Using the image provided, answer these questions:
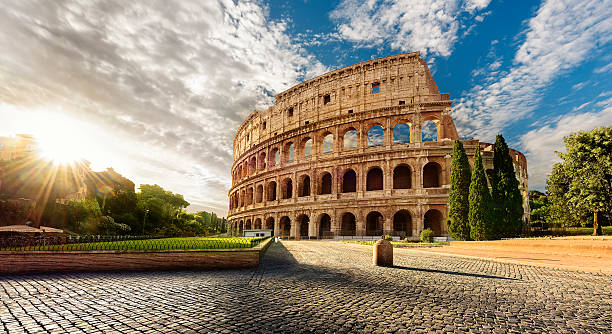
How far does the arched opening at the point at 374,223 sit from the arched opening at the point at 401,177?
151 inches

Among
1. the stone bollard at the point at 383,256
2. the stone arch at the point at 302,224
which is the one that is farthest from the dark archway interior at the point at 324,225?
the stone bollard at the point at 383,256

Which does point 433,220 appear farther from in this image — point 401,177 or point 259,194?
point 259,194

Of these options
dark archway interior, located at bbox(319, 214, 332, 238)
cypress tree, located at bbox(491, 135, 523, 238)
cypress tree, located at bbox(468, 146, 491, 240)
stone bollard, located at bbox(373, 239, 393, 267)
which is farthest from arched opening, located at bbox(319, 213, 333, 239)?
stone bollard, located at bbox(373, 239, 393, 267)

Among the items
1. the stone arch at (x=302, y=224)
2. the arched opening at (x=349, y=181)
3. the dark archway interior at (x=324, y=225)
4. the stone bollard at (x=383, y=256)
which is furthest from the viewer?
the arched opening at (x=349, y=181)

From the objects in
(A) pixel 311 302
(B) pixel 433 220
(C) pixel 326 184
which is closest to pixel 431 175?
(B) pixel 433 220

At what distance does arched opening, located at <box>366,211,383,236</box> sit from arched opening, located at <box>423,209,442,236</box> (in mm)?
4817

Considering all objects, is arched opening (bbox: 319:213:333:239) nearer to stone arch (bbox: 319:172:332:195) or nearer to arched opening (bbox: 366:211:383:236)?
stone arch (bbox: 319:172:332:195)

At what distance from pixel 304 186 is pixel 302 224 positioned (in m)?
5.08

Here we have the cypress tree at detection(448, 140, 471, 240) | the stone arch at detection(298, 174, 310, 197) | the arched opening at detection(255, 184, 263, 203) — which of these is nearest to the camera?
the cypress tree at detection(448, 140, 471, 240)

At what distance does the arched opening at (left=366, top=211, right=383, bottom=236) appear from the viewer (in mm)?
31670

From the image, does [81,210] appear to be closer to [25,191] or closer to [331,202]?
[25,191]

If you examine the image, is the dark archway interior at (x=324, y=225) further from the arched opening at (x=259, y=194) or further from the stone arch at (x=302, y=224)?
the arched opening at (x=259, y=194)

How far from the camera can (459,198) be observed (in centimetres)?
2438

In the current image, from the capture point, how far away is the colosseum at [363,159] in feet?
98.6
